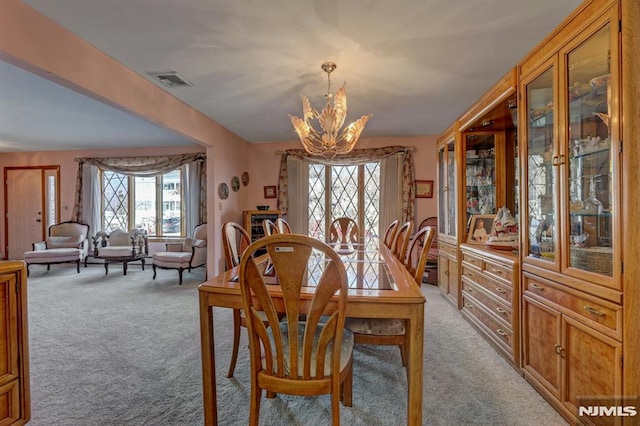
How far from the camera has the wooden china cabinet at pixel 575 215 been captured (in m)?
1.31

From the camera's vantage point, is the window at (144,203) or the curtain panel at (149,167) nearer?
the curtain panel at (149,167)

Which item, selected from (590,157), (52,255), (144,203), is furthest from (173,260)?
(590,157)

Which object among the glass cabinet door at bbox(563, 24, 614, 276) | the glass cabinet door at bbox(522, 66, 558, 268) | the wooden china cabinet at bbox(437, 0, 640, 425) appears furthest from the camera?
the glass cabinet door at bbox(522, 66, 558, 268)

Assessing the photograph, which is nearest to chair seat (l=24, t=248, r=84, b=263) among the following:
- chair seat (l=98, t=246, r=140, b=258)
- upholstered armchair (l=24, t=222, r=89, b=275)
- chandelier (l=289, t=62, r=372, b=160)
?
upholstered armchair (l=24, t=222, r=89, b=275)

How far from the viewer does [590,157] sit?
1.51m

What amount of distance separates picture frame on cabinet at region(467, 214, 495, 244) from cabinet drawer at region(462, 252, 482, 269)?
0.54 ft

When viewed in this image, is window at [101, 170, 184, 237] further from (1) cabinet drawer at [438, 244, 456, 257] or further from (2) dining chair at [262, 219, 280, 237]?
(1) cabinet drawer at [438, 244, 456, 257]

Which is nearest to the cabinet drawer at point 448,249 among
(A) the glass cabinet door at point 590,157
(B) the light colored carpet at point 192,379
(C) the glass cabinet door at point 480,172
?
(C) the glass cabinet door at point 480,172

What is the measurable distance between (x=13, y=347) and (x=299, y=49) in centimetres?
238

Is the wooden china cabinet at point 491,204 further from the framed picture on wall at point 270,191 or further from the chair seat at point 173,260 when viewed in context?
the chair seat at point 173,260

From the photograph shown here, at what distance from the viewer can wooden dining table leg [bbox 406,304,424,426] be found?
1.26 metres

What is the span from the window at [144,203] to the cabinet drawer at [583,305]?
567 centimetres

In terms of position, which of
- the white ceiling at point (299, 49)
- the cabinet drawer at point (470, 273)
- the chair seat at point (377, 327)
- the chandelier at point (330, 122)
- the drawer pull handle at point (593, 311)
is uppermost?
the white ceiling at point (299, 49)

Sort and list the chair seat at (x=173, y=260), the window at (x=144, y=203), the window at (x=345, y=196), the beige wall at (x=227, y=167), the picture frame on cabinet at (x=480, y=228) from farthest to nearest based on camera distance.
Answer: the window at (x=144, y=203), the window at (x=345, y=196), the chair seat at (x=173, y=260), the beige wall at (x=227, y=167), the picture frame on cabinet at (x=480, y=228)
